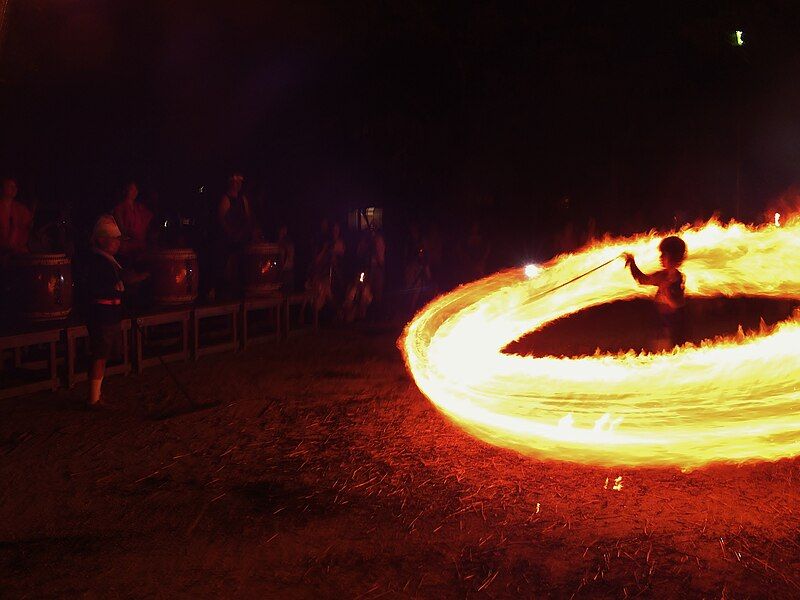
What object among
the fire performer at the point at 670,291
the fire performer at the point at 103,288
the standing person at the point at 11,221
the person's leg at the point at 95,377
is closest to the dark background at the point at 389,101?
the standing person at the point at 11,221

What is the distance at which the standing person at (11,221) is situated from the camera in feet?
31.5

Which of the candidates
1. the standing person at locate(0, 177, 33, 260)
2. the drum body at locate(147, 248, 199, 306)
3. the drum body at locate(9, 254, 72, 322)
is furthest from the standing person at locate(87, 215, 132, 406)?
the drum body at locate(147, 248, 199, 306)

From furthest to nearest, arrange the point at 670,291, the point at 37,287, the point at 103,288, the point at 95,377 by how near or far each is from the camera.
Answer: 1. the point at 37,287
2. the point at 95,377
3. the point at 103,288
4. the point at 670,291

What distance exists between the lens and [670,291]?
798cm

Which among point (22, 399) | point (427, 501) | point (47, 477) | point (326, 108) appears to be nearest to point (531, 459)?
point (427, 501)

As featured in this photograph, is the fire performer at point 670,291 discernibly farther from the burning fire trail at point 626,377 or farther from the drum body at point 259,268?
the drum body at point 259,268

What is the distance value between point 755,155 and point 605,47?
22169 mm

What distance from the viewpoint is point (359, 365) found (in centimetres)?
1139

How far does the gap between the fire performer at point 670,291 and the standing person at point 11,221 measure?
744 centimetres

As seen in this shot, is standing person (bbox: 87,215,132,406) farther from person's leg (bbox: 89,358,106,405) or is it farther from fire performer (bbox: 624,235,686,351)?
fire performer (bbox: 624,235,686,351)

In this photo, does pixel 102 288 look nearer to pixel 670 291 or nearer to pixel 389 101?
pixel 670 291

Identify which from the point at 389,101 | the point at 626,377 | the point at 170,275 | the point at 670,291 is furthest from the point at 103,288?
the point at 389,101

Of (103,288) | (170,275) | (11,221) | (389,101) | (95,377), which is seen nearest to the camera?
(103,288)

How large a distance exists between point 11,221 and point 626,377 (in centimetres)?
771
